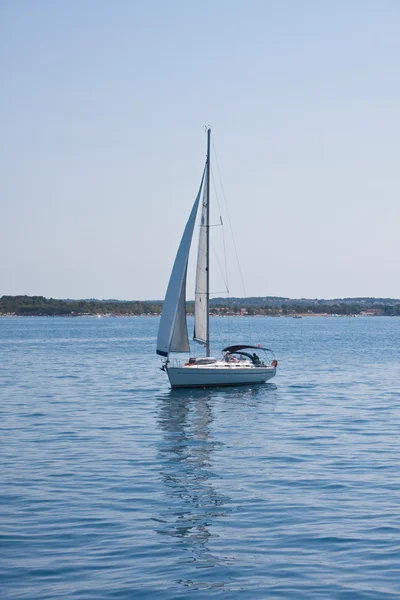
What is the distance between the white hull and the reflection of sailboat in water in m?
6.72

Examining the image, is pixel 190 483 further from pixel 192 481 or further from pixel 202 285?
pixel 202 285

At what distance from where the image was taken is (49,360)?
78.1 metres

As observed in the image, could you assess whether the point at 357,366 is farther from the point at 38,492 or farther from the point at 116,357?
the point at 38,492

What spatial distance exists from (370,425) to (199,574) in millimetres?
20608

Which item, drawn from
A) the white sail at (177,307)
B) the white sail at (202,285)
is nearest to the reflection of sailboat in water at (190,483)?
the white sail at (177,307)

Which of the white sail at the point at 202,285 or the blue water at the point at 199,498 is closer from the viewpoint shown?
the blue water at the point at 199,498

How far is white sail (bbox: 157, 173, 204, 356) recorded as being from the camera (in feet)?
159

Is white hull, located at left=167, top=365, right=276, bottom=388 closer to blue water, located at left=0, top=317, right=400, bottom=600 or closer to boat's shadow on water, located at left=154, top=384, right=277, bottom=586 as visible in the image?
boat's shadow on water, located at left=154, top=384, right=277, bottom=586

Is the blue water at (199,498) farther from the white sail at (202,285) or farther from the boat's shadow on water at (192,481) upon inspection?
the white sail at (202,285)

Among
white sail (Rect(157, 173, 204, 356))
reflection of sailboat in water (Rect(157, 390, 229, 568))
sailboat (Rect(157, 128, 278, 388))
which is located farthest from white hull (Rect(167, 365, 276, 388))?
reflection of sailboat in water (Rect(157, 390, 229, 568))

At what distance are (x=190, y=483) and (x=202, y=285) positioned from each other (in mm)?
27163

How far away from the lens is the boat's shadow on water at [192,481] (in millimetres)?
18203

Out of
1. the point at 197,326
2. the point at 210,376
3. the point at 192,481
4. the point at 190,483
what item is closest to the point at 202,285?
the point at 197,326

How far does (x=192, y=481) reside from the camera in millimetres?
24266
